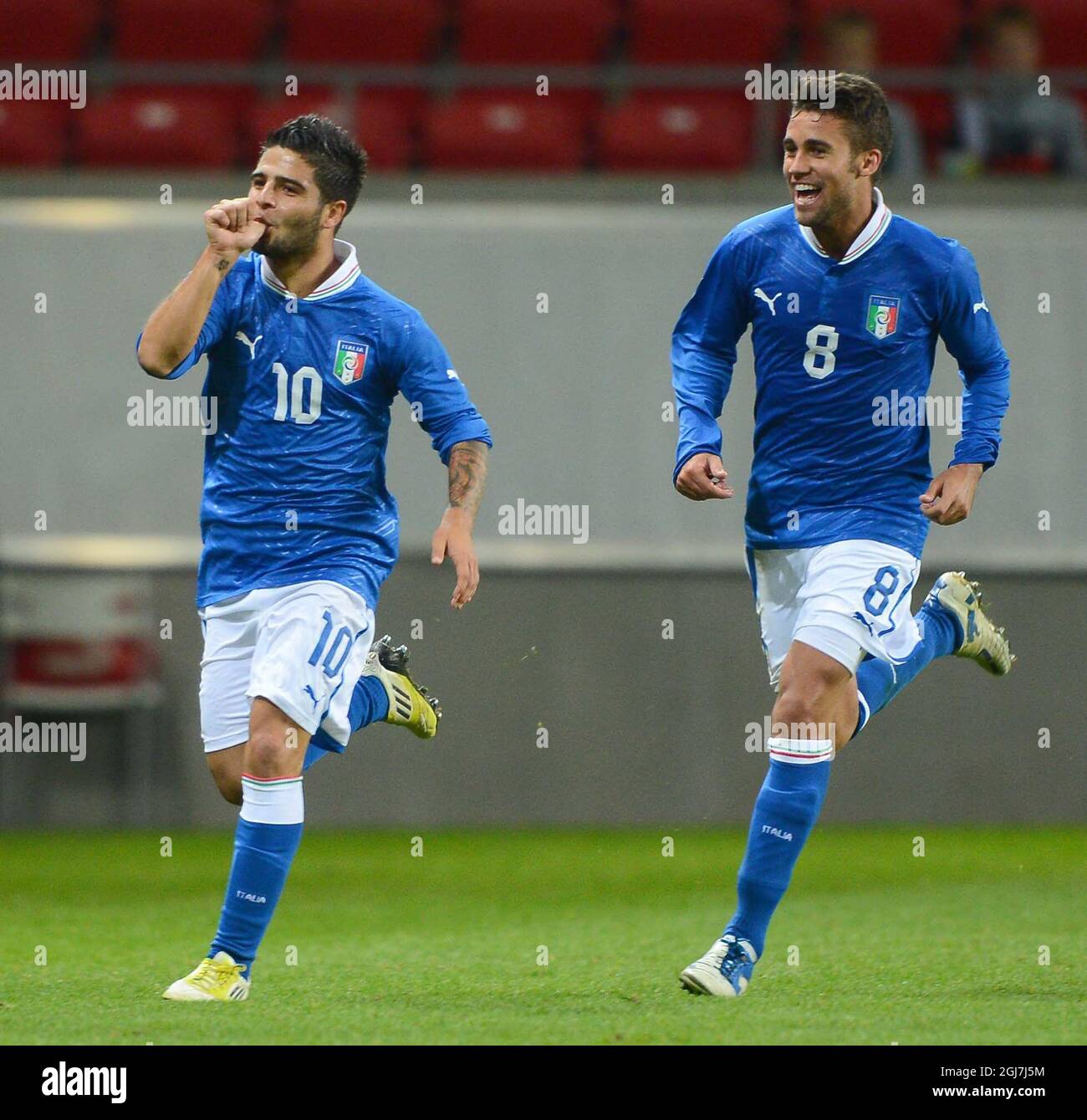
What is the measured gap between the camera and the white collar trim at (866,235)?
5520mm

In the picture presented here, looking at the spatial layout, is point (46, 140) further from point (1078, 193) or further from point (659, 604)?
point (1078, 193)

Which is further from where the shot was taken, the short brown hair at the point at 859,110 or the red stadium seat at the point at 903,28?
the red stadium seat at the point at 903,28

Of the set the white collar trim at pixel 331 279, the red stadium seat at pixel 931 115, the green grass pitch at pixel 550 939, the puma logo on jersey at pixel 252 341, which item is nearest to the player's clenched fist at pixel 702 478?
the white collar trim at pixel 331 279

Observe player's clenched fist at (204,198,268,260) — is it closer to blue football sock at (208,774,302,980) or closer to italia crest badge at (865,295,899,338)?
A: blue football sock at (208,774,302,980)

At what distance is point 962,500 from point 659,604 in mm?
5132

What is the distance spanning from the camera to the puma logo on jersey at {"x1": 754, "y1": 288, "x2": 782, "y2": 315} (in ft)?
18.2

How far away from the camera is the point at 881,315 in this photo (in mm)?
5504

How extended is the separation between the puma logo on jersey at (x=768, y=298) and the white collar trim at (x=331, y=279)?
1091mm

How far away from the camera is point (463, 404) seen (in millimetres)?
5465

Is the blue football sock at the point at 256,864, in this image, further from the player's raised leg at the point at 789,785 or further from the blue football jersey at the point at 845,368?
the blue football jersey at the point at 845,368

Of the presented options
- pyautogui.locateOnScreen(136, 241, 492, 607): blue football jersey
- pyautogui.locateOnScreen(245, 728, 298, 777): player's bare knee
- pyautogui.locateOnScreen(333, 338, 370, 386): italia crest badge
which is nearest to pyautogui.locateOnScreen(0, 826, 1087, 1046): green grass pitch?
pyautogui.locateOnScreen(245, 728, 298, 777): player's bare knee

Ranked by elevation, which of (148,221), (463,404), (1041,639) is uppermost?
(148,221)
